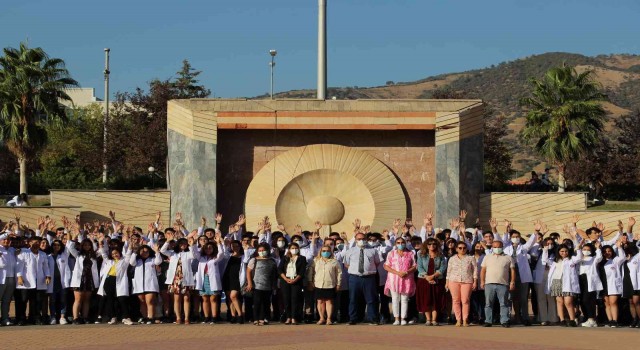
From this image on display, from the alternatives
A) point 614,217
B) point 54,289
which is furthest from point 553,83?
point 54,289

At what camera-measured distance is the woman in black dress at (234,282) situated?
2148 cm

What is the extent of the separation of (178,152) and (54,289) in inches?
382

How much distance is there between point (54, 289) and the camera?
21609 millimetres

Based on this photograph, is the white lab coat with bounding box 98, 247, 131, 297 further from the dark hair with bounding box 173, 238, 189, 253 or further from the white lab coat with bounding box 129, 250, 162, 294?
the dark hair with bounding box 173, 238, 189, 253

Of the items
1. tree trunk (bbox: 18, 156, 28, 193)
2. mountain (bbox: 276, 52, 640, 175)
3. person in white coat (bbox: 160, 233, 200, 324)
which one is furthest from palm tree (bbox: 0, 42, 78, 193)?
mountain (bbox: 276, 52, 640, 175)

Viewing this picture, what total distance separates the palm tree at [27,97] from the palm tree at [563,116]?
1710cm

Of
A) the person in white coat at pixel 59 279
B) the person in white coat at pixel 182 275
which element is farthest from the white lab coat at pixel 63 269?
the person in white coat at pixel 182 275

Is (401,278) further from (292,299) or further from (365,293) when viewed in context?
(292,299)

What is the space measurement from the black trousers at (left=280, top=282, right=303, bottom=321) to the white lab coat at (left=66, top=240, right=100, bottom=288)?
3331 millimetres

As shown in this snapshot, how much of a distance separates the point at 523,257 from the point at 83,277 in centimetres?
794

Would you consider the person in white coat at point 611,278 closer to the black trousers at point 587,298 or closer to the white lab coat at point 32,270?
the black trousers at point 587,298

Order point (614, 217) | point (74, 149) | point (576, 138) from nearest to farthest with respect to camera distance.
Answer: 1. point (614, 217)
2. point (576, 138)
3. point (74, 149)

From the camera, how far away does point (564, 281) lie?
21.3 meters

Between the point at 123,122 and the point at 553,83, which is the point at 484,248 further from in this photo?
the point at 123,122
